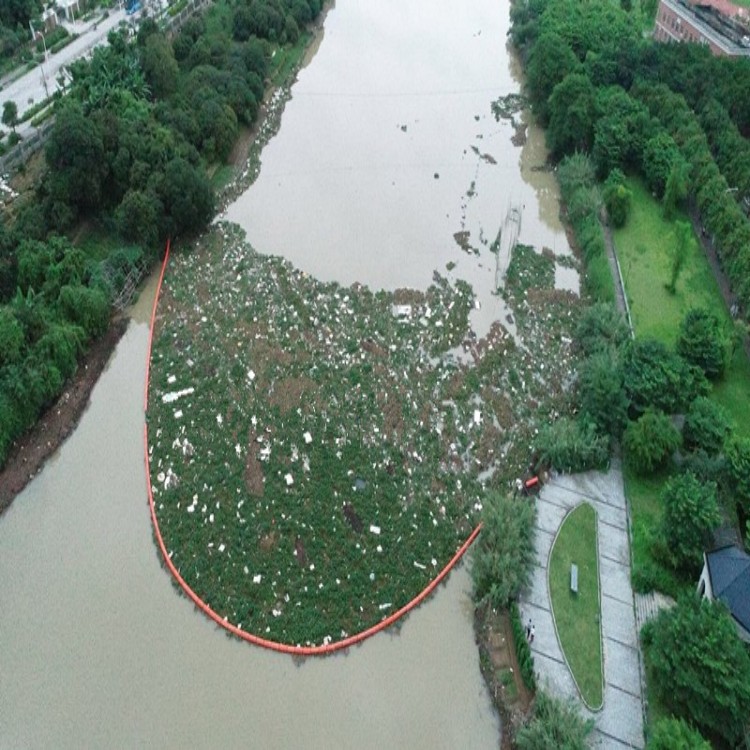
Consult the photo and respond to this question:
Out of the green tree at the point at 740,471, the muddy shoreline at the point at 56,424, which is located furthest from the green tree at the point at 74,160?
the green tree at the point at 740,471

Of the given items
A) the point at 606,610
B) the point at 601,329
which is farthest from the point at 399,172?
the point at 606,610

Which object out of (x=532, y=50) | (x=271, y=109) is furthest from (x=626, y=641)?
(x=532, y=50)

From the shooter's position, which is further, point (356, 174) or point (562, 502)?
point (356, 174)

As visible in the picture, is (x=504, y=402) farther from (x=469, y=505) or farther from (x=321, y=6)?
(x=321, y=6)

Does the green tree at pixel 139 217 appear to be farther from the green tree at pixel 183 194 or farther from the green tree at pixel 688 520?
the green tree at pixel 688 520

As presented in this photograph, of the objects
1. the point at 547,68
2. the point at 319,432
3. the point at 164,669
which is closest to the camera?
the point at 164,669

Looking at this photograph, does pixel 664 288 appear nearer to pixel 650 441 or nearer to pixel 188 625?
pixel 650 441
